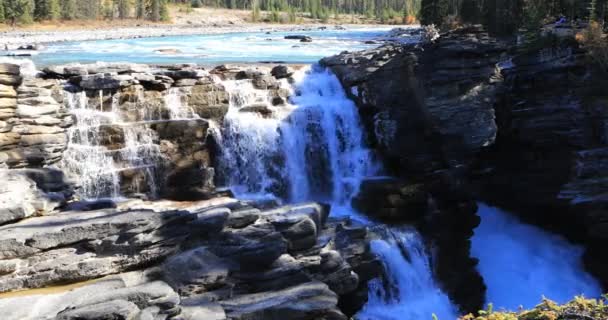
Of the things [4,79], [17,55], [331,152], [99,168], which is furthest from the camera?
[17,55]

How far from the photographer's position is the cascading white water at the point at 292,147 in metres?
20.2

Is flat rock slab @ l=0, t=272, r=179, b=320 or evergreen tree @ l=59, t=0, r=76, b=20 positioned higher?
evergreen tree @ l=59, t=0, r=76, b=20

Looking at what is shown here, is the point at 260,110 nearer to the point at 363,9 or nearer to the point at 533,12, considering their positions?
the point at 533,12

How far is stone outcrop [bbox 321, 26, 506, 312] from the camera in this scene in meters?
19.8

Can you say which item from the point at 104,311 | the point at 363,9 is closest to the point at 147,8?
the point at 363,9

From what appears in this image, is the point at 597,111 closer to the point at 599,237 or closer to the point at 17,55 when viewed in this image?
the point at 599,237

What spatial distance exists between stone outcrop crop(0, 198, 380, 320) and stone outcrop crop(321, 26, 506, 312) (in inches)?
201

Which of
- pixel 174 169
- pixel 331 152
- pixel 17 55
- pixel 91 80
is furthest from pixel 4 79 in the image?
pixel 17 55

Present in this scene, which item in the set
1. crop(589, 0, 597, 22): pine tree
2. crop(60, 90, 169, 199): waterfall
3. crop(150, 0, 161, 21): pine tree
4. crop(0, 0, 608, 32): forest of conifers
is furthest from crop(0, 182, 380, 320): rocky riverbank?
crop(150, 0, 161, 21): pine tree

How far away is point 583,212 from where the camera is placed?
19203 mm

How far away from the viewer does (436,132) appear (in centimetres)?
2083

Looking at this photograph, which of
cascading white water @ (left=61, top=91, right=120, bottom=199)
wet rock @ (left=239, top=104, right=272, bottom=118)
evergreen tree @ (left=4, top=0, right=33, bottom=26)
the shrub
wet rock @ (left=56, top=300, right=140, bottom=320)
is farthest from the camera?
evergreen tree @ (left=4, top=0, right=33, bottom=26)

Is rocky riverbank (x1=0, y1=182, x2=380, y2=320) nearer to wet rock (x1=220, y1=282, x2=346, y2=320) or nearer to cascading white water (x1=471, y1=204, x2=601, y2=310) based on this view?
wet rock (x1=220, y1=282, x2=346, y2=320)

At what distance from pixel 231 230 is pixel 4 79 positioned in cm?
801
